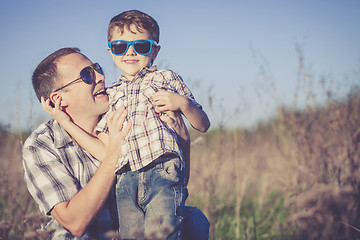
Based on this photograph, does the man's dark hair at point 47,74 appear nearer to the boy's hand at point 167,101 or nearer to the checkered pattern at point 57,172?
the checkered pattern at point 57,172

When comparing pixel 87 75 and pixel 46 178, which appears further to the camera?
pixel 87 75

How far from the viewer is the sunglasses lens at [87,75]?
276cm

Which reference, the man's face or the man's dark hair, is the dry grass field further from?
the man's face

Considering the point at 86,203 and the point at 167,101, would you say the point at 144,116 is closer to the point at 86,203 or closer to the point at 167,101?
the point at 167,101

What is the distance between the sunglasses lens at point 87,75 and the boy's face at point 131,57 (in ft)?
0.84

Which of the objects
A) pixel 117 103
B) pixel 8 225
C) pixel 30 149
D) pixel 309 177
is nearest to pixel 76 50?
pixel 117 103

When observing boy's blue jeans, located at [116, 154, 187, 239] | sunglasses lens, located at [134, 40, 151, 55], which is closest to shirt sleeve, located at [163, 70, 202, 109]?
sunglasses lens, located at [134, 40, 151, 55]

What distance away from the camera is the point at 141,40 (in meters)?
2.60

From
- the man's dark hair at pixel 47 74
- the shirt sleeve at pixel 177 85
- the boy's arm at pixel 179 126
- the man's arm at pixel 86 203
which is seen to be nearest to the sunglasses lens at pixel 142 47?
the shirt sleeve at pixel 177 85

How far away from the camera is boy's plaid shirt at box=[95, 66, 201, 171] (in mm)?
2250

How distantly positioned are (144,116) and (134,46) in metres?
0.57

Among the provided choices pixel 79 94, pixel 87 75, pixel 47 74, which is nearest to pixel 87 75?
pixel 87 75

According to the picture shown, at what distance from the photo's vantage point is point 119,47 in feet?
8.54

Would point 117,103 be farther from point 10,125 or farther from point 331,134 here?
point 331,134
